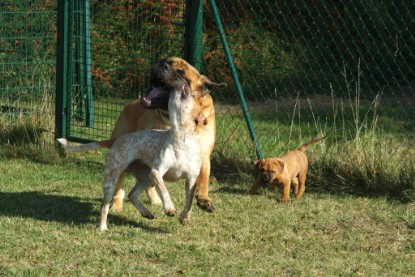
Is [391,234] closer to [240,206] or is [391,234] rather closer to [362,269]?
[362,269]

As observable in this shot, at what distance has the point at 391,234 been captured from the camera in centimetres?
640

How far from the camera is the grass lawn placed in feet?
17.9

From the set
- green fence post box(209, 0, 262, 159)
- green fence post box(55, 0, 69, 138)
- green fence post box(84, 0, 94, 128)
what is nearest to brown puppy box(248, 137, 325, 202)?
green fence post box(209, 0, 262, 159)

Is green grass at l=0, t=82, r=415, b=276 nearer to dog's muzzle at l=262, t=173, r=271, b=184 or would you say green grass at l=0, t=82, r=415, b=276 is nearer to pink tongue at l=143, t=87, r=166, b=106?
dog's muzzle at l=262, t=173, r=271, b=184

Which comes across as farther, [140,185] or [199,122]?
[140,185]

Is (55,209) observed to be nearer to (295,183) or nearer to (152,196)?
(152,196)

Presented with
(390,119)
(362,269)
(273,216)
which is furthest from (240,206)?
(390,119)

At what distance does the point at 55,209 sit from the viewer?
7.12 meters

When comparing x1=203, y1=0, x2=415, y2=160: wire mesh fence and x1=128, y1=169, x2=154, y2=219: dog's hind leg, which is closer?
x1=128, y1=169, x2=154, y2=219: dog's hind leg

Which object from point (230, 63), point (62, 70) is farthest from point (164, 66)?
point (62, 70)

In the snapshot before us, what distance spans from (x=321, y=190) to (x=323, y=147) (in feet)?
1.94

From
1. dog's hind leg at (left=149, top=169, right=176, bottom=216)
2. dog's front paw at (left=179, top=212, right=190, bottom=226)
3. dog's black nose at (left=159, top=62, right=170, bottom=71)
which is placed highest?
dog's black nose at (left=159, top=62, right=170, bottom=71)

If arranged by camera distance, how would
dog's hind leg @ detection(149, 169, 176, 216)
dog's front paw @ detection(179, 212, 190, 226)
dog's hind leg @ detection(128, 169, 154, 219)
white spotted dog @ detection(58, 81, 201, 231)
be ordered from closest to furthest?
dog's hind leg @ detection(149, 169, 176, 216) → white spotted dog @ detection(58, 81, 201, 231) → dog's front paw @ detection(179, 212, 190, 226) → dog's hind leg @ detection(128, 169, 154, 219)

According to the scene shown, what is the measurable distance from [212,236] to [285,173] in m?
1.62
